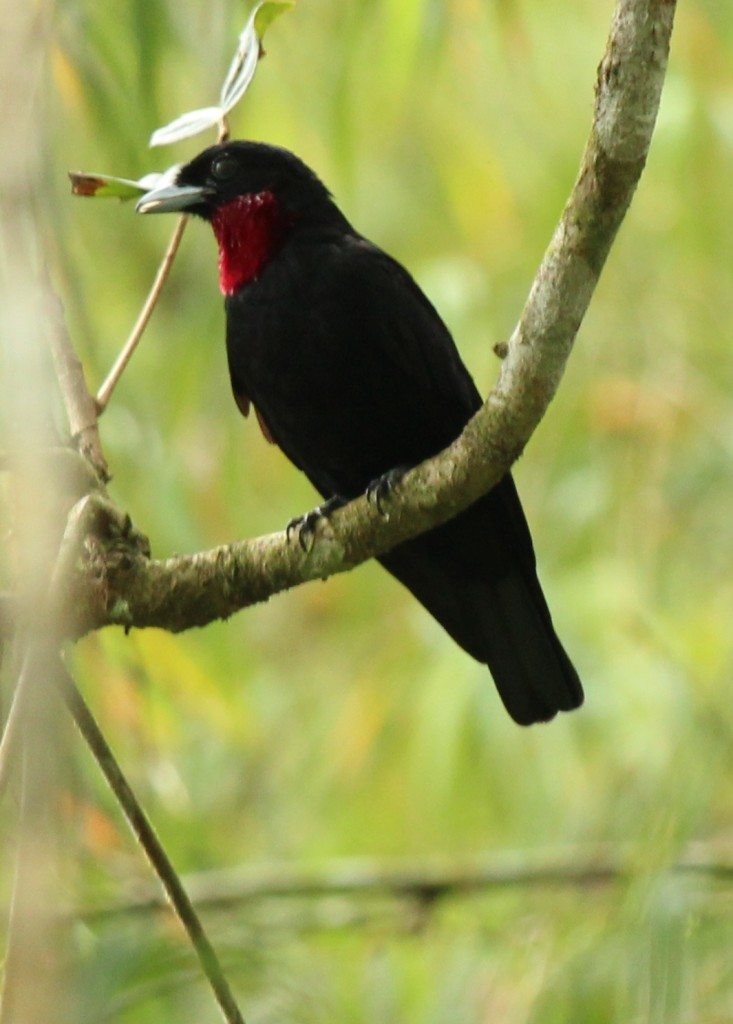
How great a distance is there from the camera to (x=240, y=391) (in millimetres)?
3057

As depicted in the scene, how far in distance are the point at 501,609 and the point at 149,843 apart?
1.35 metres

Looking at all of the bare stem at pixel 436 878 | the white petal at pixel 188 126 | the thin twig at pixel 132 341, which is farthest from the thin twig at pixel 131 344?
the bare stem at pixel 436 878

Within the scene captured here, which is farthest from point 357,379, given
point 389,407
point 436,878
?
point 436,878

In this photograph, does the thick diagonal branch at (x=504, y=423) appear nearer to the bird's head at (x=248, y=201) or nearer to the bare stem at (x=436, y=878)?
the bird's head at (x=248, y=201)

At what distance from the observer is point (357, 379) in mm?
2830

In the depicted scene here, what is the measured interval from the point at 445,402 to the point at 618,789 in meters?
1.36

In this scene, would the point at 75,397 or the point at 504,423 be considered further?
the point at 75,397

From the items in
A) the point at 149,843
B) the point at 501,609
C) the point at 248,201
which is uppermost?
the point at 248,201

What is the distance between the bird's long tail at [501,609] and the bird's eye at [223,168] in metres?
0.83

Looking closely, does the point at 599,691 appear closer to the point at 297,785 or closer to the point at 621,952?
the point at 621,952

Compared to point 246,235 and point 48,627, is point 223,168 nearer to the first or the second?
point 246,235

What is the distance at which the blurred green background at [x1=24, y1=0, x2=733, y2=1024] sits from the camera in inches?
110

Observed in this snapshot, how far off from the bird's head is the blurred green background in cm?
10

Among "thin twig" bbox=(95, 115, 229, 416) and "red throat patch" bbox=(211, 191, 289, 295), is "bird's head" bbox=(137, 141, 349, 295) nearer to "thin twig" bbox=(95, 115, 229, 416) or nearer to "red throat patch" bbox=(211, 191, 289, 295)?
"red throat patch" bbox=(211, 191, 289, 295)
